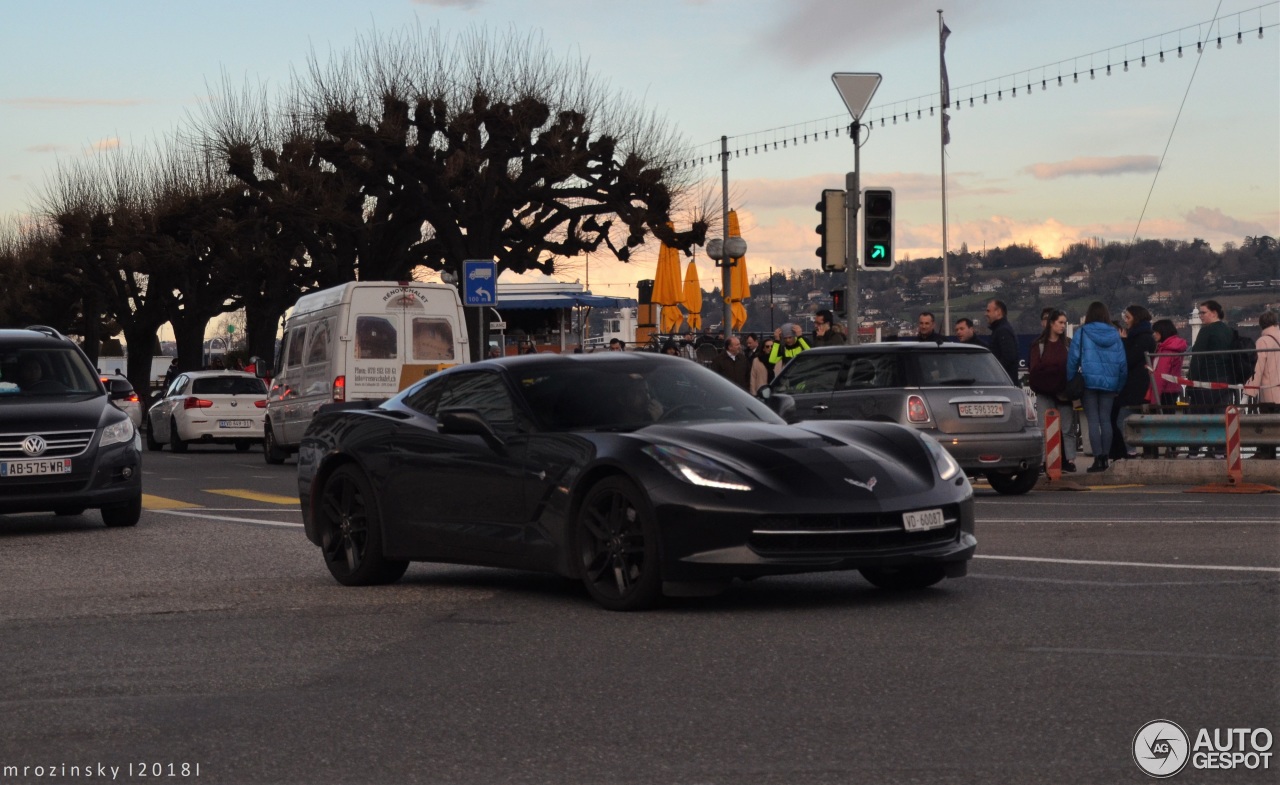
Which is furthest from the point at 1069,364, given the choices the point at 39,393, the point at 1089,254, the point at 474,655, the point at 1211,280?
the point at 1089,254

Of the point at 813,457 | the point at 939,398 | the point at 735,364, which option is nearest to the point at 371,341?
the point at 735,364

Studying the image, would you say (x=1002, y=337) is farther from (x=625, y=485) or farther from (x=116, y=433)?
(x=625, y=485)

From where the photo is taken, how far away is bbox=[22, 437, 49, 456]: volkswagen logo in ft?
49.6

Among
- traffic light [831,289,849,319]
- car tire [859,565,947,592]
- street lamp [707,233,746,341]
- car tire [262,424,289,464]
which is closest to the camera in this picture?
car tire [859,565,947,592]

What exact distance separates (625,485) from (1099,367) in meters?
11.9

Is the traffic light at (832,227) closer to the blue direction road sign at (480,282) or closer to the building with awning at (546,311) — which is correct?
the blue direction road sign at (480,282)

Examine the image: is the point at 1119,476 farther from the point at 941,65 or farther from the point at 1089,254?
the point at 941,65

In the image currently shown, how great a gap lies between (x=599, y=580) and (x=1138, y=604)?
2.57m

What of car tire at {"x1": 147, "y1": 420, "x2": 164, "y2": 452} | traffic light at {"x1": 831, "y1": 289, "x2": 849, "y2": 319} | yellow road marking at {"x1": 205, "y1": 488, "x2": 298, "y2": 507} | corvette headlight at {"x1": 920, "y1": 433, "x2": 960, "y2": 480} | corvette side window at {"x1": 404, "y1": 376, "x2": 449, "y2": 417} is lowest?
car tire at {"x1": 147, "y1": 420, "x2": 164, "y2": 452}

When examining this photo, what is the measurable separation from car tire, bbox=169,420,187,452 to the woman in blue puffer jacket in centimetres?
1943

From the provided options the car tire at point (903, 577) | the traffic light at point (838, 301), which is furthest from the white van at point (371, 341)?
the car tire at point (903, 577)

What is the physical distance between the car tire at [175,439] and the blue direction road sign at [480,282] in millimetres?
7344

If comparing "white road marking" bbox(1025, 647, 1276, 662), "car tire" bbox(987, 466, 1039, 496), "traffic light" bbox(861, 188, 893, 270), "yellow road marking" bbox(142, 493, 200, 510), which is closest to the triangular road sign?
"traffic light" bbox(861, 188, 893, 270)

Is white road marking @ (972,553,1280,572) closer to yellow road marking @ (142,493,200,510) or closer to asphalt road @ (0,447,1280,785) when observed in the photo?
asphalt road @ (0,447,1280,785)
